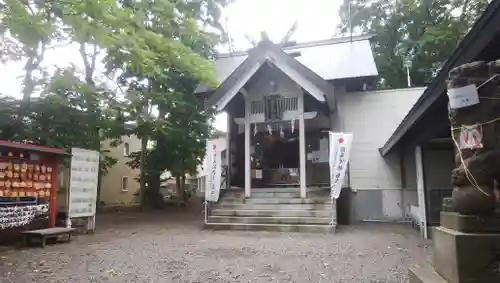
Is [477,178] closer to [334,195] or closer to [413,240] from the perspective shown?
[413,240]

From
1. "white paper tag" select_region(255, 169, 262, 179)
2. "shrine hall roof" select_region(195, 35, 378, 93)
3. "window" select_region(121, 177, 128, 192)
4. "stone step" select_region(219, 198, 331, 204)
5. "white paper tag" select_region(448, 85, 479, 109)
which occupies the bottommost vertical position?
"stone step" select_region(219, 198, 331, 204)

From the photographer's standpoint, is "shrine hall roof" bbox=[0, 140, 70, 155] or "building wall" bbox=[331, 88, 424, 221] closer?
"shrine hall roof" bbox=[0, 140, 70, 155]

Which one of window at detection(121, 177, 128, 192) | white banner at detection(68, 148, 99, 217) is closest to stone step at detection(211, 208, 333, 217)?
white banner at detection(68, 148, 99, 217)

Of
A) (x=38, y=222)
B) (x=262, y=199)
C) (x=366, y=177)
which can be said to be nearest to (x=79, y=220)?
(x=38, y=222)

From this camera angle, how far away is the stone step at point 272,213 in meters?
10.4

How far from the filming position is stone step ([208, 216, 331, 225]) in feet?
33.1

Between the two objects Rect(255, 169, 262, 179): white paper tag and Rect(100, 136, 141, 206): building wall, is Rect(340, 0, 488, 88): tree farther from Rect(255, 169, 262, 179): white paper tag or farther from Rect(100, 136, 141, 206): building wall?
Rect(100, 136, 141, 206): building wall

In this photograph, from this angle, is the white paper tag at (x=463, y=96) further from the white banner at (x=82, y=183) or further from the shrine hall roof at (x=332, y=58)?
the shrine hall roof at (x=332, y=58)

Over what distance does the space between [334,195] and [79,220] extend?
7.31 meters

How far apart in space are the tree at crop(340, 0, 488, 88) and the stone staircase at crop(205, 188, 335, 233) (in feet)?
30.5

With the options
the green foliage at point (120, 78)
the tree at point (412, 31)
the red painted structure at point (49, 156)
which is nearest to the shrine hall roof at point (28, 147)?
the red painted structure at point (49, 156)

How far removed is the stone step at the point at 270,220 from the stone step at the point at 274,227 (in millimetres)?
223

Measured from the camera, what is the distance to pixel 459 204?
9.49 ft

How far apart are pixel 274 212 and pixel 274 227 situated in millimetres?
747
